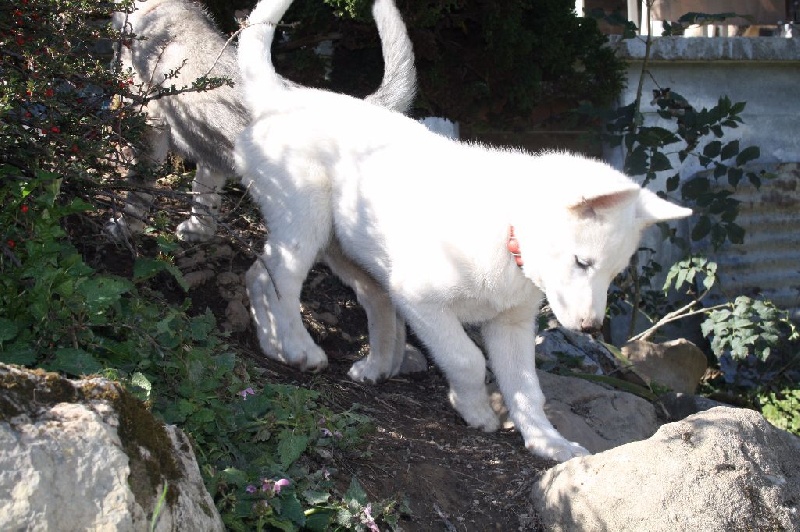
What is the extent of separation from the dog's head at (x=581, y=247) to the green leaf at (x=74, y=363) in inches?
64.7

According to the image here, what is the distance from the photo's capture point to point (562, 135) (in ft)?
25.6

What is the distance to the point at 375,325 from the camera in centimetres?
→ 454

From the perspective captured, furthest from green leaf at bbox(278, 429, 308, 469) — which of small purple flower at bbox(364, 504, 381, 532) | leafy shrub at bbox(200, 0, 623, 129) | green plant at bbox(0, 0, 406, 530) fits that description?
leafy shrub at bbox(200, 0, 623, 129)

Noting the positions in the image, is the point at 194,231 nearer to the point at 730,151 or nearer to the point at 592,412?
the point at 592,412

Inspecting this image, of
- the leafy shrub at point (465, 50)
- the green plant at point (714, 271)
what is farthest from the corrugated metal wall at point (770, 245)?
the leafy shrub at point (465, 50)

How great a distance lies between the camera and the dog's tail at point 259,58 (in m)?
4.53

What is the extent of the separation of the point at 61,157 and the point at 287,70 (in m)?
2.57

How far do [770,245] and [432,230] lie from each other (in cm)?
461

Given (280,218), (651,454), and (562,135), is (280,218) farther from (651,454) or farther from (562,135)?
(562,135)

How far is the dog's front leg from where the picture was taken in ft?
13.0

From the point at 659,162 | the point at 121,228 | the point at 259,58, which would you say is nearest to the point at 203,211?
the point at 259,58

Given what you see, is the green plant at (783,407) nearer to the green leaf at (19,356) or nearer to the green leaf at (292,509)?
the green leaf at (292,509)

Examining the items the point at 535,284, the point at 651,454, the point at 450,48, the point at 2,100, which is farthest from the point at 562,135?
the point at 2,100

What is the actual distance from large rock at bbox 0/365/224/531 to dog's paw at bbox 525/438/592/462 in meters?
1.70
